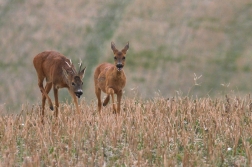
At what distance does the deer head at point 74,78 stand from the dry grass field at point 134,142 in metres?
0.80

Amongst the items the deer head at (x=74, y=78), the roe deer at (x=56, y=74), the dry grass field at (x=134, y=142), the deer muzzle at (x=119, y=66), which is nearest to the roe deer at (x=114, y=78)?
the deer muzzle at (x=119, y=66)

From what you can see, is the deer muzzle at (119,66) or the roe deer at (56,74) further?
the deer muzzle at (119,66)

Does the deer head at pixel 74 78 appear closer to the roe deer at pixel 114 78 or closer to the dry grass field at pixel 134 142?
the dry grass field at pixel 134 142

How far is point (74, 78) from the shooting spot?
10977 millimetres

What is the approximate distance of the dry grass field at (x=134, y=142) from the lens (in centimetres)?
736

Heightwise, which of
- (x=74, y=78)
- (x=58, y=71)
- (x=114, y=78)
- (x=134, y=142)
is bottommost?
(x=134, y=142)

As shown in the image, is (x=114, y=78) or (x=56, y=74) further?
(x=114, y=78)

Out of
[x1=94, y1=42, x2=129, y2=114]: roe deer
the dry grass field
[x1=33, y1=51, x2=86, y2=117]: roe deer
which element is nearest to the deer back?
[x1=33, y1=51, x2=86, y2=117]: roe deer

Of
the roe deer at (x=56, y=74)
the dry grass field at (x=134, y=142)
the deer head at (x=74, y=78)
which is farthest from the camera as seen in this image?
the roe deer at (x=56, y=74)

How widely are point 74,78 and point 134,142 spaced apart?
3189 mm

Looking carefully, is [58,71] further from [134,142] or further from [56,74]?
[134,142]

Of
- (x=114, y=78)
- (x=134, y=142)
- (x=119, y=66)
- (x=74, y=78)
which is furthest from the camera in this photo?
(x=114, y=78)

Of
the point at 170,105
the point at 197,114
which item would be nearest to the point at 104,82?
the point at 170,105

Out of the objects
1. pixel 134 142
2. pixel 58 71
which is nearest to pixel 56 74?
pixel 58 71
